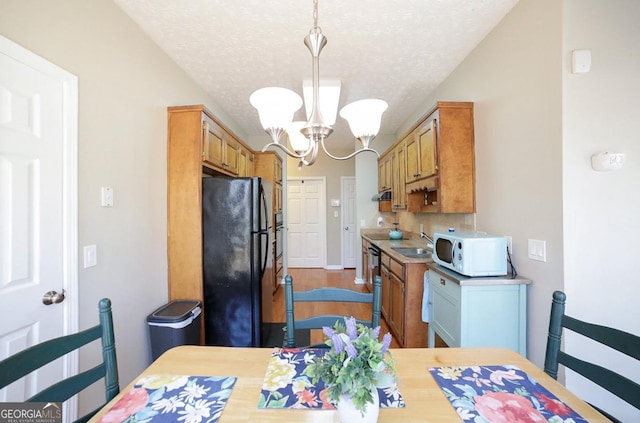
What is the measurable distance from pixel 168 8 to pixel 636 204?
300 cm

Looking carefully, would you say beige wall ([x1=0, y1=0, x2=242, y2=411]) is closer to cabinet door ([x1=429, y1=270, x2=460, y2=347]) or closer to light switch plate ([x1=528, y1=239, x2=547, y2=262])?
cabinet door ([x1=429, y1=270, x2=460, y2=347])

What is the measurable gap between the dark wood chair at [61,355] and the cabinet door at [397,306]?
6.84ft

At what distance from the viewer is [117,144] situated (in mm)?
1714

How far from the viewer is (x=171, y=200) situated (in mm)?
2227

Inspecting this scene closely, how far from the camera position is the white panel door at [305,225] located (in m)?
5.98

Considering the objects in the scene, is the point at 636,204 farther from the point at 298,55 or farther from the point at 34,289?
the point at 34,289

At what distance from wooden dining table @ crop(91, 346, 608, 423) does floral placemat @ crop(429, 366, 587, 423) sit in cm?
3

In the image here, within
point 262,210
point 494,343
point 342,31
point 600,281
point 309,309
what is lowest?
point 309,309

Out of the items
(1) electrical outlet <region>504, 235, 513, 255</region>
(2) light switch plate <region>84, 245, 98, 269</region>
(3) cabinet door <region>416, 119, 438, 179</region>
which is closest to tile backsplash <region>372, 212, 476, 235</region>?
(1) electrical outlet <region>504, 235, 513, 255</region>

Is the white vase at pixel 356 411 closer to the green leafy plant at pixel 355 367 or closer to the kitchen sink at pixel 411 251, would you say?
the green leafy plant at pixel 355 367

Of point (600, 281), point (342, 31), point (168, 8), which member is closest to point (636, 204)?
point (600, 281)

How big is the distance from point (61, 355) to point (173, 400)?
366 mm

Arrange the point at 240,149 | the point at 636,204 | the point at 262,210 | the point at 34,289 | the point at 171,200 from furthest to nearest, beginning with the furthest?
the point at 240,149
the point at 262,210
the point at 171,200
the point at 636,204
the point at 34,289

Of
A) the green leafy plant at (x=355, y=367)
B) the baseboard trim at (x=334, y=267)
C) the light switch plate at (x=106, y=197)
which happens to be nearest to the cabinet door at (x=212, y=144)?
the light switch plate at (x=106, y=197)
